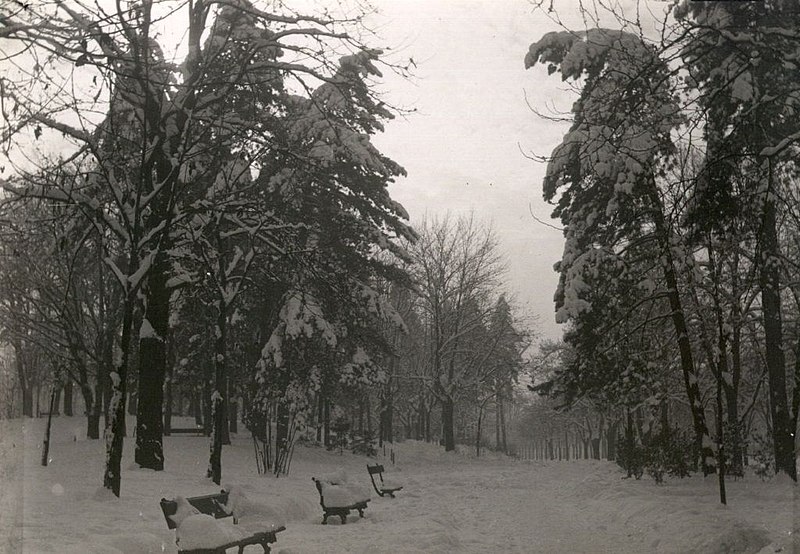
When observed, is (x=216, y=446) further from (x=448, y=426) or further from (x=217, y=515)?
(x=448, y=426)

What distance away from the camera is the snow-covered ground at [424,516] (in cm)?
714

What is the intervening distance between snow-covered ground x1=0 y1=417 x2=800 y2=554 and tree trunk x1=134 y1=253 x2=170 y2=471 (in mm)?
438

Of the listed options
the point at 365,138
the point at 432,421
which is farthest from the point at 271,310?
the point at 432,421

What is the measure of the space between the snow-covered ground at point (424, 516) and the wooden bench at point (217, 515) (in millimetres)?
343

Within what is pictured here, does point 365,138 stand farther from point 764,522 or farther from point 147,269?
point 764,522

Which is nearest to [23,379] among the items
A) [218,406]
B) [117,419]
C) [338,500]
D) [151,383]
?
[151,383]

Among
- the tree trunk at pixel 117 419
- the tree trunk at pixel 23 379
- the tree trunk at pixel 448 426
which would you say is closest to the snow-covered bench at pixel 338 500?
the tree trunk at pixel 117 419

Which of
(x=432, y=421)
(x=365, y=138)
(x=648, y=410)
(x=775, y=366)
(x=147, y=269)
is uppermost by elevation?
(x=365, y=138)

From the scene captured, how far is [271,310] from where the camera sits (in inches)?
904

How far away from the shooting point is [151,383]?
12492mm

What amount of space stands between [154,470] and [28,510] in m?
5.00

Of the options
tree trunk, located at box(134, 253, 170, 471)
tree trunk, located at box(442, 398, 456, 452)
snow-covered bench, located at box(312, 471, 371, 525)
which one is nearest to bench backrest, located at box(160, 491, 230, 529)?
snow-covered bench, located at box(312, 471, 371, 525)

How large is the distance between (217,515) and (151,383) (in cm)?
516

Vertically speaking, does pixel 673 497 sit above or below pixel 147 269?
below
